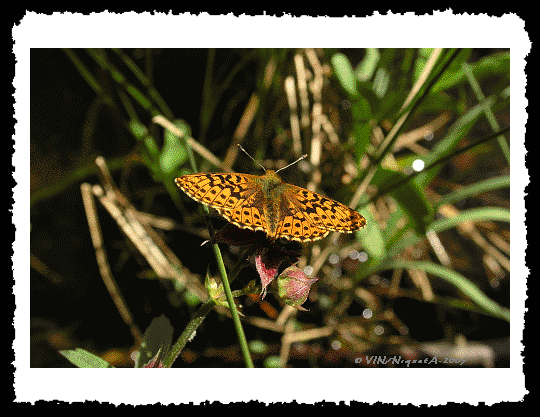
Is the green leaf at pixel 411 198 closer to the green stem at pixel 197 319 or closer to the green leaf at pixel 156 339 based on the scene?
the green stem at pixel 197 319

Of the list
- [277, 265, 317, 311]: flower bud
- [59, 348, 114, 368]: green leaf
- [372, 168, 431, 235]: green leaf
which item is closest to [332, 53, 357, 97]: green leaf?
[372, 168, 431, 235]: green leaf

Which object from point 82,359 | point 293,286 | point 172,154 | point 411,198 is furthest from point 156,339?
point 411,198

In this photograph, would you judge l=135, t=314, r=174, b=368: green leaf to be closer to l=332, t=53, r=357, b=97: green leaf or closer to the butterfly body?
the butterfly body

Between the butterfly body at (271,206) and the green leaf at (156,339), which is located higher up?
the butterfly body at (271,206)

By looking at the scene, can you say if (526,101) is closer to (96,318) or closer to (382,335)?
(382,335)

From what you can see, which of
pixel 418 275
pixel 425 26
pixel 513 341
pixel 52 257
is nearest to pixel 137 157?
pixel 52 257

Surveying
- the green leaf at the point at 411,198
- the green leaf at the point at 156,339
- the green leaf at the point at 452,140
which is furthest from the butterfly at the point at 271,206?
the green leaf at the point at 452,140

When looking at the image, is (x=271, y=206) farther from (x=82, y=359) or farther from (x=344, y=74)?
(x=344, y=74)

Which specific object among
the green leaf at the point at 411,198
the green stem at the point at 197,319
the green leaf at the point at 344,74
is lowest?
the green stem at the point at 197,319
